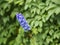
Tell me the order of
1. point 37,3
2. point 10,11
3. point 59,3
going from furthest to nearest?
point 10,11
point 37,3
point 59,3

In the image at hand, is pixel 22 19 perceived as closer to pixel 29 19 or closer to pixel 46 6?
pixel 29 19

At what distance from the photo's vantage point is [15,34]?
→ 10.8 ft

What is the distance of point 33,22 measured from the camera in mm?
2760

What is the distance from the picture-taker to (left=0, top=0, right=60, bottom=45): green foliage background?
2.70 meters

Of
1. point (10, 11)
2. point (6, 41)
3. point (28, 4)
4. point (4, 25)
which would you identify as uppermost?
point (28, 4)

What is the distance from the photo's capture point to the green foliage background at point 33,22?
2.70 metres

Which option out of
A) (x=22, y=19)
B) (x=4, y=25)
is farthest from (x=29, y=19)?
(x=4, y=25)

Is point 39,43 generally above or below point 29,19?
below

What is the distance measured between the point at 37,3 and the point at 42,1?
0.39ft

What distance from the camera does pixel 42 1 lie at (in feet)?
9.53

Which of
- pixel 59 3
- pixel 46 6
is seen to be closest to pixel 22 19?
pixel 46 6

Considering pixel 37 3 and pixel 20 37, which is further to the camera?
pixel 20 37

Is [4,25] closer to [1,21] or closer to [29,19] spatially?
[1,21]

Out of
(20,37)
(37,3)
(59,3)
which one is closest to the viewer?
(59,3)
